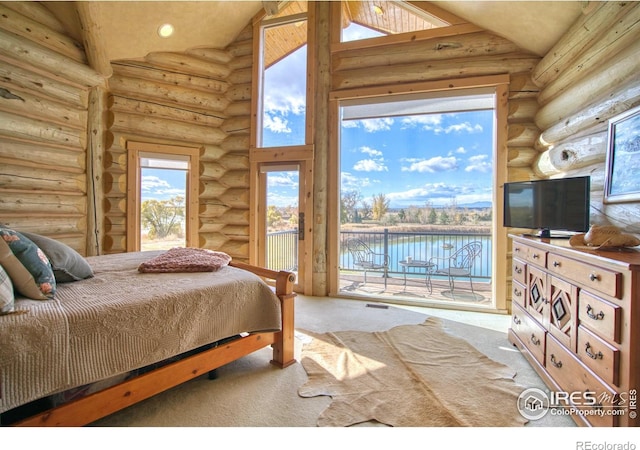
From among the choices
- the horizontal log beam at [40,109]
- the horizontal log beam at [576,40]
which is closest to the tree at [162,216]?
the horizontal log beam at [40,109]

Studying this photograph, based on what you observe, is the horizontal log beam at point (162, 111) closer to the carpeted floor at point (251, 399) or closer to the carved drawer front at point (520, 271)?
the carpeted floor at point (251, 399)

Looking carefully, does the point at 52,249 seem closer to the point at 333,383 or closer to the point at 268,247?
the point at 333,383

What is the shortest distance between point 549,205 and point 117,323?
3166mm

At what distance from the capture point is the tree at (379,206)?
529 cm

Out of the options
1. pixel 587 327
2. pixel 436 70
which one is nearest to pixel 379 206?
pixel 436 70

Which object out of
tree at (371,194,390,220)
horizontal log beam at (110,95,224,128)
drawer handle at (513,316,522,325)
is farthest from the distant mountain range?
horizontal log beam at (110,95,224,128)

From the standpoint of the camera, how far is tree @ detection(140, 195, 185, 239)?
14.4ft

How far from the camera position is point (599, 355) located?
4.97ft

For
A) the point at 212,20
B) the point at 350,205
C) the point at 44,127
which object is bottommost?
the point at 350,205

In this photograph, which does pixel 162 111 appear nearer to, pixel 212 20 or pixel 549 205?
pixel 212 20

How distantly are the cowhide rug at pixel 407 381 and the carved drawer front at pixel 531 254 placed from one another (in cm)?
85

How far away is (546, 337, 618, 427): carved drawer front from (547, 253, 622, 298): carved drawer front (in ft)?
1.47

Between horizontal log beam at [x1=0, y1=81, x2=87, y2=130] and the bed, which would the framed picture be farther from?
horizontal log beam at [x1=0, y1=81, x2=87, y2=130]
